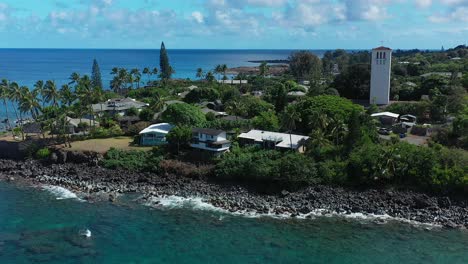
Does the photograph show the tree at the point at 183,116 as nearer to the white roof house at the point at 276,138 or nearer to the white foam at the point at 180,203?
the white roof house at the point at 276,138

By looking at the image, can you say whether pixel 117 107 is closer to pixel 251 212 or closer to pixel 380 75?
pixel 251 212

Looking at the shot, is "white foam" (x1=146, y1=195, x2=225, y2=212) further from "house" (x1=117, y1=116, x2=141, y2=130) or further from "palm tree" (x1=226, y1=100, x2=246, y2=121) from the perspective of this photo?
"house" (x1=117, y1=116, x2=141, y2=130)

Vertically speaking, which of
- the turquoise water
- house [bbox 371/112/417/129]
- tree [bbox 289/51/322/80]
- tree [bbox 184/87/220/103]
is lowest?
the turquoise water

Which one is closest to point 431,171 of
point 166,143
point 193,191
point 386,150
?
point 386,150

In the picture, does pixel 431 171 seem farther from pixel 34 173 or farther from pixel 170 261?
pixel 34 173

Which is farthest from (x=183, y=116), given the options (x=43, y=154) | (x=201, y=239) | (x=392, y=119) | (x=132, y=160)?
(x=392, y=119)

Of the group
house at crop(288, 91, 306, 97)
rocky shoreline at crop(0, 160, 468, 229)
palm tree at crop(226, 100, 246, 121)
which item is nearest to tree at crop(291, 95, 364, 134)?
palm tree at crop(226, 100, 246, 121)
